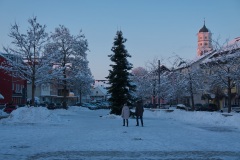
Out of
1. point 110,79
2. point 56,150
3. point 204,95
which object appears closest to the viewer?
point 56,150

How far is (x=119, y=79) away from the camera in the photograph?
142 ft

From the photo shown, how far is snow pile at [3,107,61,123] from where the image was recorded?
2950 centimetres

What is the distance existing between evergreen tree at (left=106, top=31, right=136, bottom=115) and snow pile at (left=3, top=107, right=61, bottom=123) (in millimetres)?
12964

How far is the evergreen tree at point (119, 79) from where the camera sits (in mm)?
43094

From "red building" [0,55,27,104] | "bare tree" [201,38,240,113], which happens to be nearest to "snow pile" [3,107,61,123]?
"bare tree" [201,38,240,113]

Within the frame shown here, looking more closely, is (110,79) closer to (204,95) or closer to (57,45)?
(57,45)

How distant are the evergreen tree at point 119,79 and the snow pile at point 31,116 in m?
13.0

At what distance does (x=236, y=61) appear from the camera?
3731 cm

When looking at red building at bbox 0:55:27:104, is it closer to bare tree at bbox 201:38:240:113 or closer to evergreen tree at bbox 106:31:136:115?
evergreen tree at bbox 106:31:136:115

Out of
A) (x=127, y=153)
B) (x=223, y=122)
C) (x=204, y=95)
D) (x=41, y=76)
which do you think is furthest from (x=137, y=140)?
(x=204, y=95)

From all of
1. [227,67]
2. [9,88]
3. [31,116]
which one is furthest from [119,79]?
[9,88]

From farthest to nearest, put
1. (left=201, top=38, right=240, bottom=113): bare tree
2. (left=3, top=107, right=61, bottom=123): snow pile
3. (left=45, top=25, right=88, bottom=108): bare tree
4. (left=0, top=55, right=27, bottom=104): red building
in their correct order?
(left=0, top=55, right=27, bottom=104): red building → (left=45, top=25, right=88, bottom=108): bare tree → (left=201, top=38, right=240, bottom=113): bare tree → (left=3, top=107, right=61, bottom=123): snow pile

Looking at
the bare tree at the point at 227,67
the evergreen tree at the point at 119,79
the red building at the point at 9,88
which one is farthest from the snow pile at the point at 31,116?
the red building at the point at 9,88

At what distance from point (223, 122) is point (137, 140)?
50.8 ft
